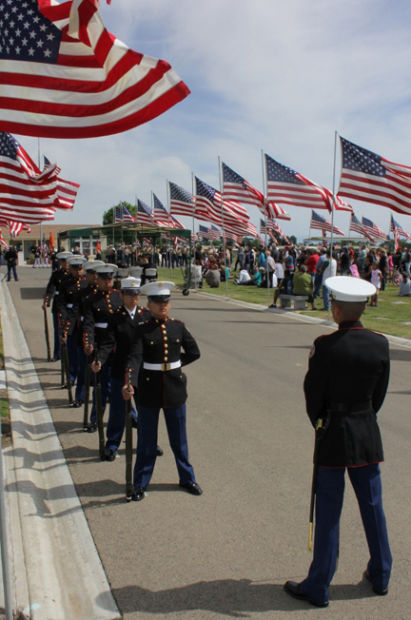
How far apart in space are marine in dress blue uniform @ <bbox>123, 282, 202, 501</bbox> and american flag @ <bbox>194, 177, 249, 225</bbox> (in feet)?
60.9

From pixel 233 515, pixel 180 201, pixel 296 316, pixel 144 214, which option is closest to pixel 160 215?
pixel 144 214

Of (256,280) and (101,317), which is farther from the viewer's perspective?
A: (256,280)

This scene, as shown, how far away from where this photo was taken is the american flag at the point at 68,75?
18.6 ft

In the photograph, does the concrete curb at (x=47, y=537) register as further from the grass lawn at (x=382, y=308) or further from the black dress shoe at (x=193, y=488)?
the grass lawn at (x=382, y=308)

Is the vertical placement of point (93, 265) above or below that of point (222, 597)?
above

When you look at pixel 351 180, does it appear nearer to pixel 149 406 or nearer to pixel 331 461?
pixel 149 406

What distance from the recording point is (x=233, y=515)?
15.0ft

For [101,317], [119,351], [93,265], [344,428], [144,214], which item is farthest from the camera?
[144,214]

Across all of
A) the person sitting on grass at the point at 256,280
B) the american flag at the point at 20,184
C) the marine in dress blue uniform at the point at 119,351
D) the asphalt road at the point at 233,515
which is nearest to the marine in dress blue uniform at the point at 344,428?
the asphalt road at the point at 233,515

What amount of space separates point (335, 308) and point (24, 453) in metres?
3.92

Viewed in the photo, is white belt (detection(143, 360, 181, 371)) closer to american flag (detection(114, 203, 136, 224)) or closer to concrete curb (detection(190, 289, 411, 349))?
concrete curb (detection(190, 289, 411, 349))

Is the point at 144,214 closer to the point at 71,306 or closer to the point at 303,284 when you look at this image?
the point at 303,284

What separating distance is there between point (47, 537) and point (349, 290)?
113 inches

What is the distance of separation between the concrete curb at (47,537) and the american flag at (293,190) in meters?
12.3
